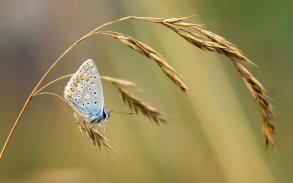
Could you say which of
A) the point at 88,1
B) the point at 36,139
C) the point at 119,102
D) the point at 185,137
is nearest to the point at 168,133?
the point at 185,137

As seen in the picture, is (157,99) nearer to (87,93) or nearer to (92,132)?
(87,93)

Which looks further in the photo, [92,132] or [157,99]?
[157,99]

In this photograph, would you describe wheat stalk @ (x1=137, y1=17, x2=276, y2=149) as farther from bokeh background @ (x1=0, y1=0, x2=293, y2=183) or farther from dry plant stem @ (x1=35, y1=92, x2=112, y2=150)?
bokeh background @ (x1=0, y1=0, x2=293, y2=183)

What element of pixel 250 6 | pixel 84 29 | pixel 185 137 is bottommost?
pixel 185 137

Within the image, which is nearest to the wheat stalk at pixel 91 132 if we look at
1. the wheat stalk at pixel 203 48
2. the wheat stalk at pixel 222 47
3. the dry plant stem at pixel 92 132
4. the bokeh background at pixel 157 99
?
the dry plant stem at pixel 92 132

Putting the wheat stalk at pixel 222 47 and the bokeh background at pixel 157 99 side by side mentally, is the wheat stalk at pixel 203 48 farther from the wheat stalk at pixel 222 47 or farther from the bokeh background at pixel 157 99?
the bokeh background at pixel 157 99

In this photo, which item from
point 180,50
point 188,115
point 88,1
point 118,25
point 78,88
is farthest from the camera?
point 88,1

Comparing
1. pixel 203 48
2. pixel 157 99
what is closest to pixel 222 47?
pixel 203 48

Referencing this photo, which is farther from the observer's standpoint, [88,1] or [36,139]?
[88,1]

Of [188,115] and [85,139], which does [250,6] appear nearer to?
[188,115]
